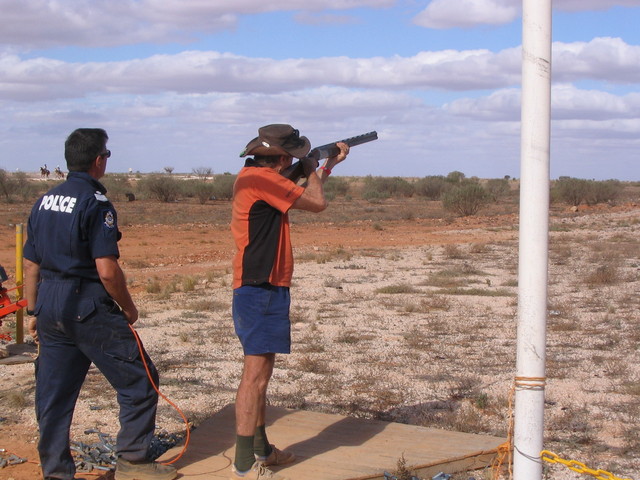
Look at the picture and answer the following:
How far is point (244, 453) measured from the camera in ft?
14.5

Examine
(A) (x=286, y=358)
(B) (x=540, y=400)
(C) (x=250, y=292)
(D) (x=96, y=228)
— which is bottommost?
(A) (x=286, y=358)

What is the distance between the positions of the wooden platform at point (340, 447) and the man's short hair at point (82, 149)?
185 cm

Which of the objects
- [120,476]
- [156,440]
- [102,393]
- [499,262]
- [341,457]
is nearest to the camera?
[120,476]

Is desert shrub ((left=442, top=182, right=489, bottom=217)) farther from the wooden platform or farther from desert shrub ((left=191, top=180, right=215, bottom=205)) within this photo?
the wooden platform

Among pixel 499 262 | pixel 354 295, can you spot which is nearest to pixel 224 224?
pixel 499 262

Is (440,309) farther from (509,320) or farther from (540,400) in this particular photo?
(540,400)

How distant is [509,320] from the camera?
35.6 feet

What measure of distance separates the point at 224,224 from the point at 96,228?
26918 mm

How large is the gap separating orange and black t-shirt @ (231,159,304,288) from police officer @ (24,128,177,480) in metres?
0.67

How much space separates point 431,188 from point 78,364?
5224 centimetres

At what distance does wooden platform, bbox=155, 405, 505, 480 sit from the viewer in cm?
476

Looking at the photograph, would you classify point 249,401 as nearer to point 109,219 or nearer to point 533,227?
point 109,219

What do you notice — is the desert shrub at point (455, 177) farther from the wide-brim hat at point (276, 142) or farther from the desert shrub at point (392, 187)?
the wide-brim hat at point (276, 142)

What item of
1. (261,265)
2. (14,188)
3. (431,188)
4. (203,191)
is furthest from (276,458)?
(431,188)
